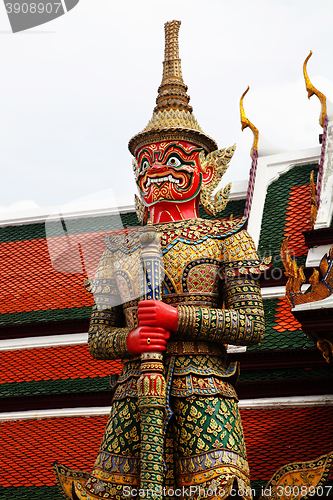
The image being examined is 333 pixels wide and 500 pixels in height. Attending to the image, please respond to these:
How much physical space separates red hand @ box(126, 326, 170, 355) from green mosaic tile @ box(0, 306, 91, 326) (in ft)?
10.5

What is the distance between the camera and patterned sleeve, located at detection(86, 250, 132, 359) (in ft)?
15.4

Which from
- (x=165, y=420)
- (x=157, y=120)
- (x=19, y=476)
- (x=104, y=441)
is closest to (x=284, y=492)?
(x=165, y=420)

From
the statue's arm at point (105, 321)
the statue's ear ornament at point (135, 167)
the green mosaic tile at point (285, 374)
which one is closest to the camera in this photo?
the statue's arm at point (105, 321)

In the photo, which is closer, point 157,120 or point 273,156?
point 157,120

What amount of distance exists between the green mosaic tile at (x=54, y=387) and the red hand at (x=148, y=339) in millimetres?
2340

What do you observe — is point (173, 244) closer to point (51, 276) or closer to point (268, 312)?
point (268, 312)

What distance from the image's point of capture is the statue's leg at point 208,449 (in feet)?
13.5

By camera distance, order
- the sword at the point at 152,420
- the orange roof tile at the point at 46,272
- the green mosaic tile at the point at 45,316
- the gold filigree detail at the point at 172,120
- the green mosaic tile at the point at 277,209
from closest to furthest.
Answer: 1. the sword at the point at 152,420
2. the gold filigree detail at the point at 172,120
3. the green mosaic tile at the point at 45,316
4. the green mosaic tile at the point at 277,209
5. the orange roof tile at the point at 46,272

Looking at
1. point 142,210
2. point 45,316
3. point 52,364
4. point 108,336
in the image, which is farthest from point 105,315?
point 45,316

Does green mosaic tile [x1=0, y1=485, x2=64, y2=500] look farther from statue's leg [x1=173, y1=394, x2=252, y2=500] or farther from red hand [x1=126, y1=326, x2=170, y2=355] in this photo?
red hand [x1=126, y1=326, x2=170, y2=355]

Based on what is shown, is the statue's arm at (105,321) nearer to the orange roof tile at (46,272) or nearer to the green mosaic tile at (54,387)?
the green mosaic tile at (54,387)

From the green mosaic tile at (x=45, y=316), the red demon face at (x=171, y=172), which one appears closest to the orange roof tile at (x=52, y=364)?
the green mosaic tile at (x=45, y=316)

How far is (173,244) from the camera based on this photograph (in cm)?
481

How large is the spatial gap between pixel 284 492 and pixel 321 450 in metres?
0.94
